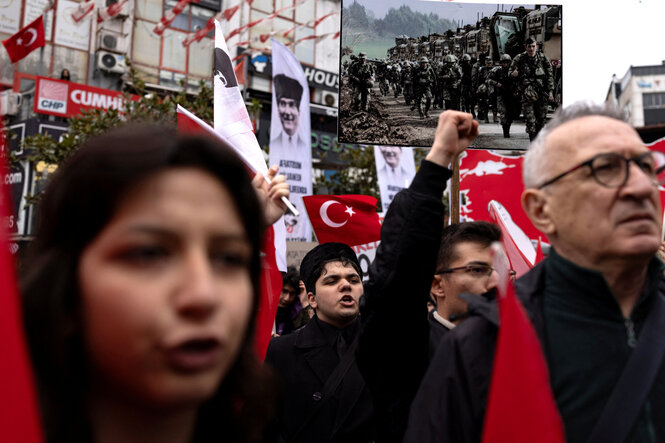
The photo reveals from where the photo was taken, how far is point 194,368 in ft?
2.98

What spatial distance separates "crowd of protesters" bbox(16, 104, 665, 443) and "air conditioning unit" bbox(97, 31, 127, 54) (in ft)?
89.3

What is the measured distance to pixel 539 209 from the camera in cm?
175

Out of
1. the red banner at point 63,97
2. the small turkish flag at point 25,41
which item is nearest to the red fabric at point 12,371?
the small turkish flag at point 25,41

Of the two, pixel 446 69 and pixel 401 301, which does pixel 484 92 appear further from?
pixel 401 301

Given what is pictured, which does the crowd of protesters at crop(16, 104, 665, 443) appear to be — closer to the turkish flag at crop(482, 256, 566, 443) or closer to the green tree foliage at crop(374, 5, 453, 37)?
the turkish flag at crop(482, 256, 566, 443)

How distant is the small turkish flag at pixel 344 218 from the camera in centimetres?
498

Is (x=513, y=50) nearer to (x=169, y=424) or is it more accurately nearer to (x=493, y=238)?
(x=493, y=238)

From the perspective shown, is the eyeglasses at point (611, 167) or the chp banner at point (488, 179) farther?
the chp banner at point (488, 179)

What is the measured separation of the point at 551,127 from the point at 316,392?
2124 millimetres

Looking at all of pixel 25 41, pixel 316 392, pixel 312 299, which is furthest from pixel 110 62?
pixel 316 392

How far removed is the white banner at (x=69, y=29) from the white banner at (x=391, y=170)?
1961 cm

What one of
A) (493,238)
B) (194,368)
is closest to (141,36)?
(493,238)

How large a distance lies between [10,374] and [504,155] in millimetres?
5051

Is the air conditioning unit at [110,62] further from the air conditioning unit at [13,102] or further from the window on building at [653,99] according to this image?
the window on building at [653,99]
